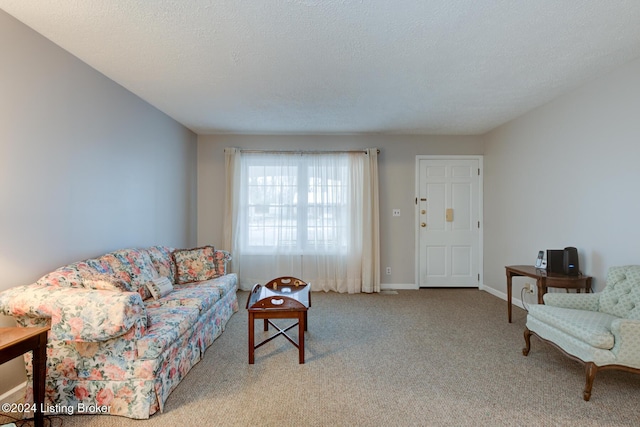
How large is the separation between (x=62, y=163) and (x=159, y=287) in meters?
1.25

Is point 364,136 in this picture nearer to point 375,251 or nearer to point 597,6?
point 375,251

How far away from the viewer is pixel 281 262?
180 inches

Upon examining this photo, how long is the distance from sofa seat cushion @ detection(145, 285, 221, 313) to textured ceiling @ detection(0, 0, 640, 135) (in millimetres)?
1995

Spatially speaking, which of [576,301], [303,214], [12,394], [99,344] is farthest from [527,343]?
[12,394]

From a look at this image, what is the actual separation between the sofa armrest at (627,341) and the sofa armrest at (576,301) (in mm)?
570

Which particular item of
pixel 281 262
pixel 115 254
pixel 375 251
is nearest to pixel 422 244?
pixel 375 251

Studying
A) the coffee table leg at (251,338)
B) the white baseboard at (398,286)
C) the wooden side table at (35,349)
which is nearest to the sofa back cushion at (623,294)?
the white baseboard at (398,286)

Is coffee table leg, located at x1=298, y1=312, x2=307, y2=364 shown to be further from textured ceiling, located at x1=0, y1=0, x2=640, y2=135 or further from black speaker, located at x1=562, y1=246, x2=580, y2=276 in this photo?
black speaker, located at x1=562, y1=246, x2=580, y2=276

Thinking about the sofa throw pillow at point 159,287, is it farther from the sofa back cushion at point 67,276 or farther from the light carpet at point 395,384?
the light carpet at point 395,384

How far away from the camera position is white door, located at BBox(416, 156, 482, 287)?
185 inches

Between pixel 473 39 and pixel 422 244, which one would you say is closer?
pixel 473 39

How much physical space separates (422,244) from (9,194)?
464 cm

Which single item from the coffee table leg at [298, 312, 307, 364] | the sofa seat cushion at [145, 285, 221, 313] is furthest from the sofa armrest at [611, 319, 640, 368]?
the sofa seat cushion at [145, 285, 221, 313]

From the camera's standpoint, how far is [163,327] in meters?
1.99
